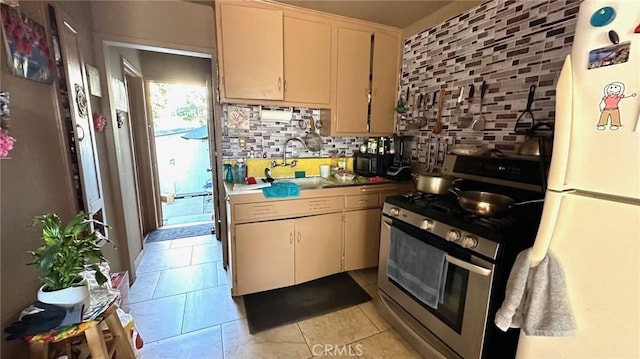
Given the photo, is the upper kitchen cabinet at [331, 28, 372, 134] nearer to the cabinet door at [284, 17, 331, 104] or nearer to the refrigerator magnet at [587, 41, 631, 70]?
the cabinet door at [284, 17, 331, 104]

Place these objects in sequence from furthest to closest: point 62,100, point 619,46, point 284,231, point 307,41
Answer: point 307,41 → point 284,231 → point 62,100 → point 619,46

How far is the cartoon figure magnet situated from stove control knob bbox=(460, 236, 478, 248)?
0.64 meters

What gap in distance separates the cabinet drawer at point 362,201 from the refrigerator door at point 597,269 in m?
1.46

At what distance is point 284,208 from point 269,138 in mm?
841

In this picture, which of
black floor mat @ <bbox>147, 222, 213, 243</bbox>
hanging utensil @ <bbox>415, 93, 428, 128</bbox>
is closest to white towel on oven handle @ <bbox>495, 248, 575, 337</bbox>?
hanging utensil @ <bbox>415, 93, 428, 128</bbox>

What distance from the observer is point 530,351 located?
1079 mm

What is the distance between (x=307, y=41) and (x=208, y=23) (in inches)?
35.1

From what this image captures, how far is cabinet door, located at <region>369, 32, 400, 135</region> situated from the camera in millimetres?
2582

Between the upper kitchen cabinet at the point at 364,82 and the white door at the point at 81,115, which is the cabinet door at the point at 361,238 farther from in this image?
the white door at the point at 81,115

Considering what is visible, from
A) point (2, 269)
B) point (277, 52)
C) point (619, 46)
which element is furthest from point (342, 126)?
point (2, 269)

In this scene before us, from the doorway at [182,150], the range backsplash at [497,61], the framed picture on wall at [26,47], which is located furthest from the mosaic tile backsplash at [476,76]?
the doorway at [182,150]

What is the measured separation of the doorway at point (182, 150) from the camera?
17.3ft

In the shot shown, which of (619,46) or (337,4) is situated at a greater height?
(337,4)

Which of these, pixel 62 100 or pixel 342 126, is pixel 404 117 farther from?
pixel 62 100
